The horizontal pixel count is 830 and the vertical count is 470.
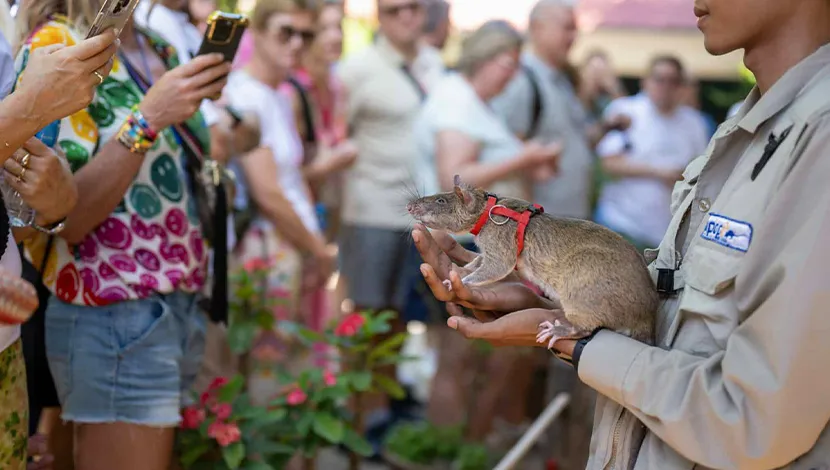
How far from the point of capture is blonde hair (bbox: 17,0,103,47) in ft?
7.84

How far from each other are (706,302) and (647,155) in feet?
17.4

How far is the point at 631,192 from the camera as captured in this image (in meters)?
6.36

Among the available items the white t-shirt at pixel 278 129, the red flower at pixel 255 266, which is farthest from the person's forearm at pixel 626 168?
the red flower at pixel 255 266

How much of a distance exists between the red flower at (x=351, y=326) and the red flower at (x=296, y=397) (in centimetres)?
34

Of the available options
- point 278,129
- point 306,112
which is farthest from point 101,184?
point 306,112

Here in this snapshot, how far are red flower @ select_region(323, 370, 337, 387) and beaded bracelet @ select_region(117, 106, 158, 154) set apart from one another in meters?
1.35

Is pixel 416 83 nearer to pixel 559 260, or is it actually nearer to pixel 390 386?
pixel 390 386

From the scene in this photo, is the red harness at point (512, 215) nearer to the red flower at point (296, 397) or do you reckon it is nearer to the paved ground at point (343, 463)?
the red flower at point (296, 397)

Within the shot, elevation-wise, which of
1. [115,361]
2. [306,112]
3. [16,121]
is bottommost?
[115,361]

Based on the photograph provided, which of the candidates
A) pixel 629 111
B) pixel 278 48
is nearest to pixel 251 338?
pixel 278 48

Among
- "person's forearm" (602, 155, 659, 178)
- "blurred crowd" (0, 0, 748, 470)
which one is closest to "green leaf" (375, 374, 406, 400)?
"blurred crowd" (0, 0, 748, 470)

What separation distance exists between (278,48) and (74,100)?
111 inches

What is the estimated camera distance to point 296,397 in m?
3.33

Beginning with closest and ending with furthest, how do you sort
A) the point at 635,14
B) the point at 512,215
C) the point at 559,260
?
the point at 559,260, the point at 512,215, the point at 635,14
